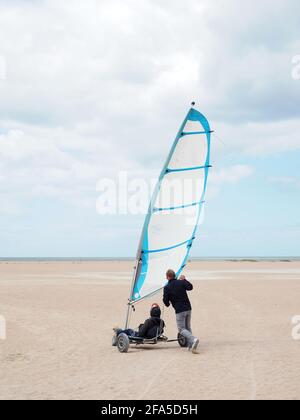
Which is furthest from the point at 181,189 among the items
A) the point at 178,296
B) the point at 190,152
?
the point at 178,296

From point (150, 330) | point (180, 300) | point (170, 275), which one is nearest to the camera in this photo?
point (180, 300)

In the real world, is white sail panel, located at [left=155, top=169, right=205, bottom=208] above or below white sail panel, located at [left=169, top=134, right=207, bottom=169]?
below

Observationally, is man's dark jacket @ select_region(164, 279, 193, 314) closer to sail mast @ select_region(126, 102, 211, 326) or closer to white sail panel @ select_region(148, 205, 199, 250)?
sail mast @ select_region(126, 102, 211, 326)

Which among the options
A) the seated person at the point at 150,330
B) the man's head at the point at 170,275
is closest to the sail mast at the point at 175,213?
the seated person at the point at 150,330

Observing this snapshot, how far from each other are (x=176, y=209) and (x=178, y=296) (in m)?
1.95

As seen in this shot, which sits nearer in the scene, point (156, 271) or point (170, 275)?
point (170, 275)

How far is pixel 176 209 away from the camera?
11.5 meters

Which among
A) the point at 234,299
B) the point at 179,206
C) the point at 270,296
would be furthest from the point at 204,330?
the point at 270,296

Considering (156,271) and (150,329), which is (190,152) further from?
(150,329)

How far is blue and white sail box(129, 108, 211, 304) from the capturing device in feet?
36.9

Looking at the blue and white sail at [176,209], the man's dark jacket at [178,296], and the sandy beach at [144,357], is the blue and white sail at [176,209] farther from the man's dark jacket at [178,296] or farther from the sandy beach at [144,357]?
the sandy beach at [144,357]

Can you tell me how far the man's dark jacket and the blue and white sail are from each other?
3.04 ft

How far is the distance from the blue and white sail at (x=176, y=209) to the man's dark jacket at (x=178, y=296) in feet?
3.04

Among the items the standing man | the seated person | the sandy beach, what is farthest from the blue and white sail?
the sandy beach
